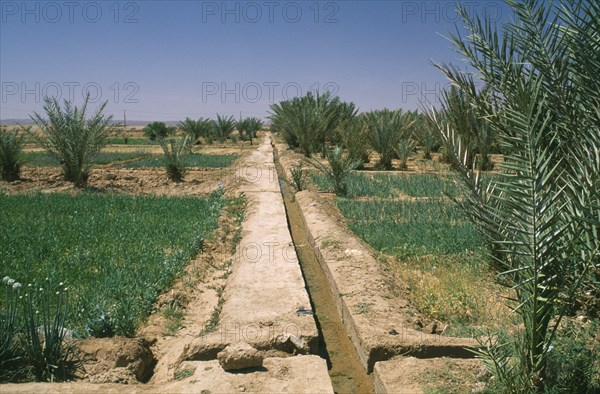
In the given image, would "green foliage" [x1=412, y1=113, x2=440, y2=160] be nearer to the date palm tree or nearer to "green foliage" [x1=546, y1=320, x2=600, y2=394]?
the date palm tree

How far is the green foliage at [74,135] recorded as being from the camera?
494 inches

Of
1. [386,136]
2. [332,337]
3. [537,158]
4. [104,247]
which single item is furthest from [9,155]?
[537,158]

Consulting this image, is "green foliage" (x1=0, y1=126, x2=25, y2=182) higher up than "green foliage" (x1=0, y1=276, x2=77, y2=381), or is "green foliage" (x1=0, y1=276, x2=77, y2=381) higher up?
"green foliage" (x1=0, y1=126, x2=25, y2=182)

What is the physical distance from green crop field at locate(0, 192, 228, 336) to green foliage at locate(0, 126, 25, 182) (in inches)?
Answer: 168

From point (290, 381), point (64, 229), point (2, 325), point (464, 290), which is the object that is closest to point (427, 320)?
point (464, 290)

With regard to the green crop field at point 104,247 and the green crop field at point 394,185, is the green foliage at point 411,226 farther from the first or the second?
the green crop field at point 104,247

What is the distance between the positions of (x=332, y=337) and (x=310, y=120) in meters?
15.1

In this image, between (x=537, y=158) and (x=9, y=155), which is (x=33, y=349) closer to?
(x=537, y=158)

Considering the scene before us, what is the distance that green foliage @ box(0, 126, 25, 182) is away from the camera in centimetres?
1360

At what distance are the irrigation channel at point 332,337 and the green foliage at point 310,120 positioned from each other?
11000 mm

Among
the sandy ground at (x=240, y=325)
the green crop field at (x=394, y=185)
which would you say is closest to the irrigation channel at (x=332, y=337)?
the sandy ground at (x=240, y=325)

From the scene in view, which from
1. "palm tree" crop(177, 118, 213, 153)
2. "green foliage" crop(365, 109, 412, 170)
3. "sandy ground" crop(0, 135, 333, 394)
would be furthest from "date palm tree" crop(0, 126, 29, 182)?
"palm tree" crop(177, 118, 213, 153)

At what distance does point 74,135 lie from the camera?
12555mm

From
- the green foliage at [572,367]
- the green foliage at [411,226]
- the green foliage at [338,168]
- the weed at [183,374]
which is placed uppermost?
the green foliage at [338,168]
